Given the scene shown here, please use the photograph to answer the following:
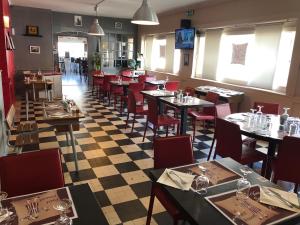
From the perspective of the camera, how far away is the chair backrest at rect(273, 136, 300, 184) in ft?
6.94

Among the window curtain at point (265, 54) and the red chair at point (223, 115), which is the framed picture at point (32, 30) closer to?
the window curtain at point (265, 54)

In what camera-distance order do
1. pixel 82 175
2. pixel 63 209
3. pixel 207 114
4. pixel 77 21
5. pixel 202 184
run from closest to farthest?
pixel 63 209, pixel 202 184, pixel 82 175, pixel 207 114, pixel 77 21

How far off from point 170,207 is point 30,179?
92cm

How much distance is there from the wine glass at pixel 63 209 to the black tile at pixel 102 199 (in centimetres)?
123

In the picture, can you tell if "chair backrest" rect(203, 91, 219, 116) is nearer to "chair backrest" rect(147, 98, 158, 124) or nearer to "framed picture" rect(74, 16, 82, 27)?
"chair backrest" rect(147, 98, 158, 124)

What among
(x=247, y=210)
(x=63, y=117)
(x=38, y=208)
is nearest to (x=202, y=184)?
(x=247, y=210)

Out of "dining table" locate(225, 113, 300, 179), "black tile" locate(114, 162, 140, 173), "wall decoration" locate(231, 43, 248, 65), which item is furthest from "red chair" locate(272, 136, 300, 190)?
"wall decoration" locate(231, 43, 248, 65)

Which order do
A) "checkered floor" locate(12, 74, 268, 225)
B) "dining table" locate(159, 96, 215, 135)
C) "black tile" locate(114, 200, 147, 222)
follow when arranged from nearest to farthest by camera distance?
"black tile" locate(114, 200, 147, 222), "checkered floor" locate(12, 74, 268, 225), "dining table" locate(159, 96, 215, 135)

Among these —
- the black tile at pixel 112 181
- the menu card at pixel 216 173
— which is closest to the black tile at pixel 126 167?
the black tile at pixel 112 181

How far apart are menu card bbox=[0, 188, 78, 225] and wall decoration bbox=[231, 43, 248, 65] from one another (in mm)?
5070

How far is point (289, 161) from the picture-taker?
2174mm

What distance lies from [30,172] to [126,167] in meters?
1.79

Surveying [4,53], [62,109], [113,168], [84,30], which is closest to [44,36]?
[84,30]

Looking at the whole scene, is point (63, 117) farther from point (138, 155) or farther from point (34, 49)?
point (34, 49)
